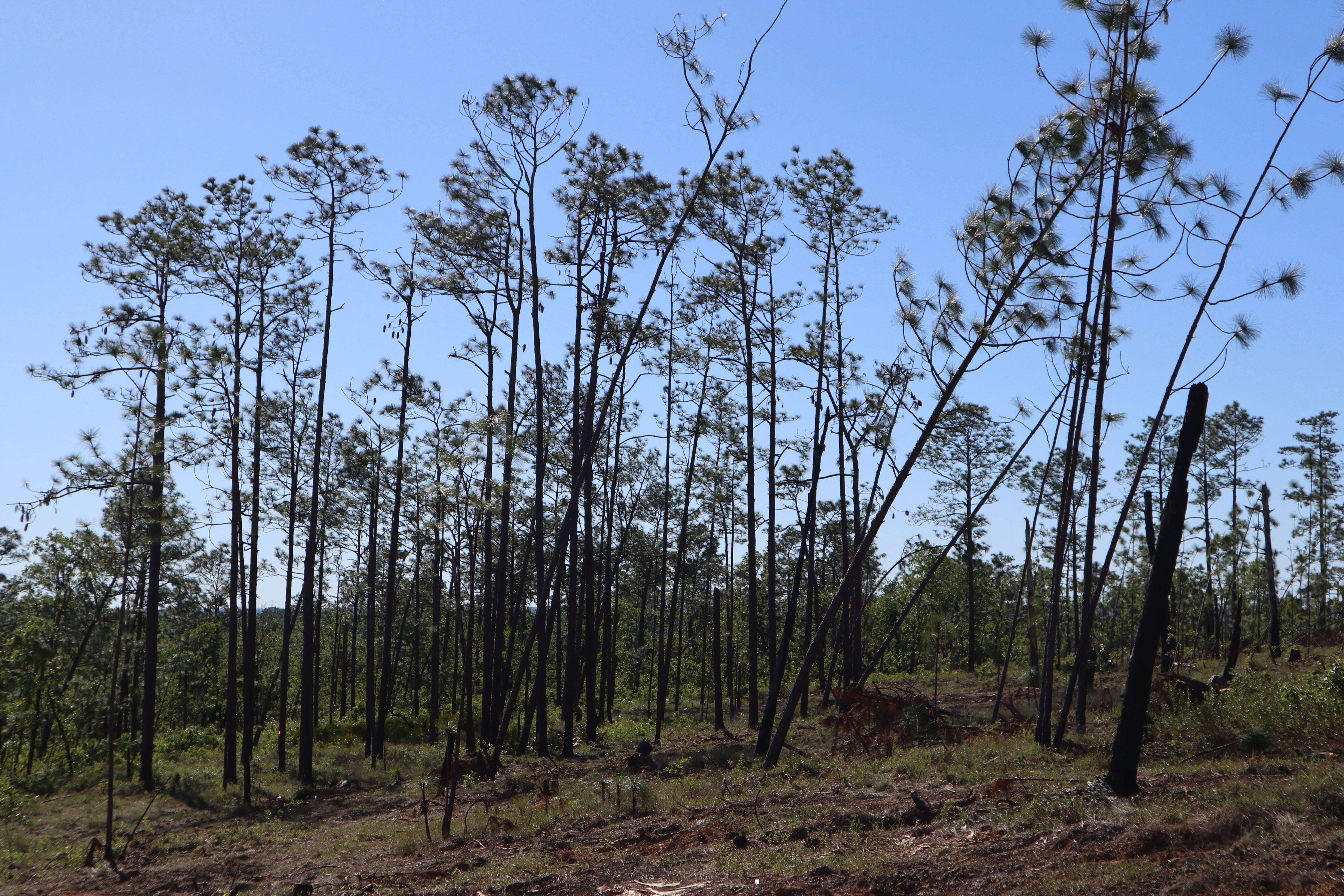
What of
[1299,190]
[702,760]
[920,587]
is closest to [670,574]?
[702,760]

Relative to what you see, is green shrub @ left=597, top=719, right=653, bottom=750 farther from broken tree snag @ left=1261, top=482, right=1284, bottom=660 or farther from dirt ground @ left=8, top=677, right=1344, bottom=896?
broken tree snag @ left=1261, top=482, right=1284, bottom=660

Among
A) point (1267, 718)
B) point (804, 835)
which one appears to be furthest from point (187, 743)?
point (1267, 718)

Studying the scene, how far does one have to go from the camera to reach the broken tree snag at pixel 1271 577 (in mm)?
23844

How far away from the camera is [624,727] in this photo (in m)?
26.0

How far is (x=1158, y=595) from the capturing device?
7371mm

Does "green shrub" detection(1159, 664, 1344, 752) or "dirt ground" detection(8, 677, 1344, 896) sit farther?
"green shrub" detection(1159, 664, 1344, 752)

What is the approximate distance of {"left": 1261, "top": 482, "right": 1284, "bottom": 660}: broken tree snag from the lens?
23844 mm

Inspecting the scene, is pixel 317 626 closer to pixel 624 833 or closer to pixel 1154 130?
pixel 624 833

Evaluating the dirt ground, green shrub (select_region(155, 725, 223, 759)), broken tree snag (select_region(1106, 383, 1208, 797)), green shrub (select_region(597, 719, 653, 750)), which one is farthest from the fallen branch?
green shrub (select_region(155, 725, 223, 759))

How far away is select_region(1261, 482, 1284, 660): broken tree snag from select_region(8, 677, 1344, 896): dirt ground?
13.4m

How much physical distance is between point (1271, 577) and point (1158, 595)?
22.0 metres

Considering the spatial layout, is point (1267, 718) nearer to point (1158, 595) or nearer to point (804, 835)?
point (1158, 595)

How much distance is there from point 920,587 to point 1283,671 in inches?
393

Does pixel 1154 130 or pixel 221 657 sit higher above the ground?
pixel 1154 130
